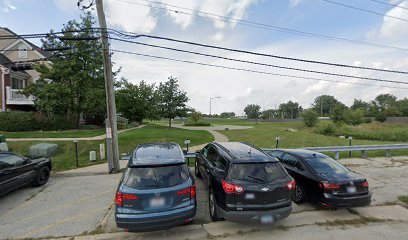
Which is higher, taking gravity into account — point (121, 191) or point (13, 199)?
point (121, 191)

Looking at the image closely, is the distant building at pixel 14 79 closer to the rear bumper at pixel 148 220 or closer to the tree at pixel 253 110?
the rear bumper at pixel 148 220

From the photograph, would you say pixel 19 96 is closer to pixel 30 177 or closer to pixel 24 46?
pixel 24 46

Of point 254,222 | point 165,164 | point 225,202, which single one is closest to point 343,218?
point 254,222

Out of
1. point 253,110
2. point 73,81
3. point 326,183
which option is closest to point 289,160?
point 326,183

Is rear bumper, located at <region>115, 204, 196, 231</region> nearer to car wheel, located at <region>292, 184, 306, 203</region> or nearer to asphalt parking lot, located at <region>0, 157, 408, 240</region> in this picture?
asphalt parking lot, located at <region>0, 157, 408, 240</region>

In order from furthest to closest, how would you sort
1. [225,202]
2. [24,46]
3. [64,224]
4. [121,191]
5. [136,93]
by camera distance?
[136,93] < [24,46] < [64,224] < [225,202] < [121,191]

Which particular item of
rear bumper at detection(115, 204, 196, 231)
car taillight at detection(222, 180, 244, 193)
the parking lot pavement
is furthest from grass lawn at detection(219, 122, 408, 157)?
rear bumper at detection(115, 204, 196, 231)

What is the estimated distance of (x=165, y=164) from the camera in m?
4.62

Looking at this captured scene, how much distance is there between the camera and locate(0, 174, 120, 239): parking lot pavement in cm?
486

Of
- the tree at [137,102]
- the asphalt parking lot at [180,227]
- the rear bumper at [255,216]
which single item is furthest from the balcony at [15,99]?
the rear bumper at [255,216]

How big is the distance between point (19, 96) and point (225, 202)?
26.9 metres

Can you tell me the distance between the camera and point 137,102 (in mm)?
Answer: 27250

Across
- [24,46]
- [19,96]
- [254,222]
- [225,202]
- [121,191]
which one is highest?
[24,46]

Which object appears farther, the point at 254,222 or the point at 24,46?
the point at 24,46
